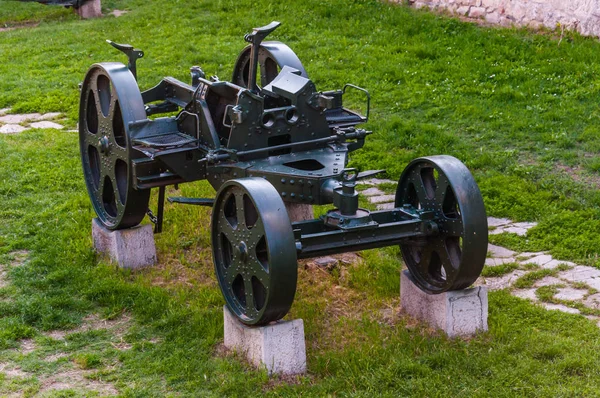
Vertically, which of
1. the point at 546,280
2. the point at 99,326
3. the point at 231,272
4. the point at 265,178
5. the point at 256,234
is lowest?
the point at 99,326

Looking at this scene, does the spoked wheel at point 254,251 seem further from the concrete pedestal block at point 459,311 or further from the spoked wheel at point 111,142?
the spoked wheel at point 111,142

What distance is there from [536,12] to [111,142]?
734 cm

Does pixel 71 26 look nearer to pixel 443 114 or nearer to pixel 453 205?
pixel 443 114

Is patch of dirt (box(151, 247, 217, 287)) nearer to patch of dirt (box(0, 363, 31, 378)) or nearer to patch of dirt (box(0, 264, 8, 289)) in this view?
patch of dirt (box(0, 264, 8, 289))

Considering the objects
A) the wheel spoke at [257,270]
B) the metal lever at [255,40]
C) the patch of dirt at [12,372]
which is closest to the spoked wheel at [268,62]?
the metal lever at [255,40]

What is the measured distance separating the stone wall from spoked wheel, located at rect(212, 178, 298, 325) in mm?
7529

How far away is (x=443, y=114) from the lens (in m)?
10.8

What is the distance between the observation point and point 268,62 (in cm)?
815

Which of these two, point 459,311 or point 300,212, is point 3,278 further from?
point 459,311

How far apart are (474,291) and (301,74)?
2.31m

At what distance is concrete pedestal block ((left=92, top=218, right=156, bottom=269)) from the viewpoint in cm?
752

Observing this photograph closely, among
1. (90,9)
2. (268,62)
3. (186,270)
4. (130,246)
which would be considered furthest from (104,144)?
(90,9)

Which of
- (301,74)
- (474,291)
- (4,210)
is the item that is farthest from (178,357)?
(4,210)

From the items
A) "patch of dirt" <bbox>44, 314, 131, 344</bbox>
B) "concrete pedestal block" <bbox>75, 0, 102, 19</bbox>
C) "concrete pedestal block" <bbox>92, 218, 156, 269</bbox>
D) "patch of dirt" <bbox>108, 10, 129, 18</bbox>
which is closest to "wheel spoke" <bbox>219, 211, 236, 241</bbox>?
"patch of dirt" <bbox>44, 314, 131, 344</bbox>
